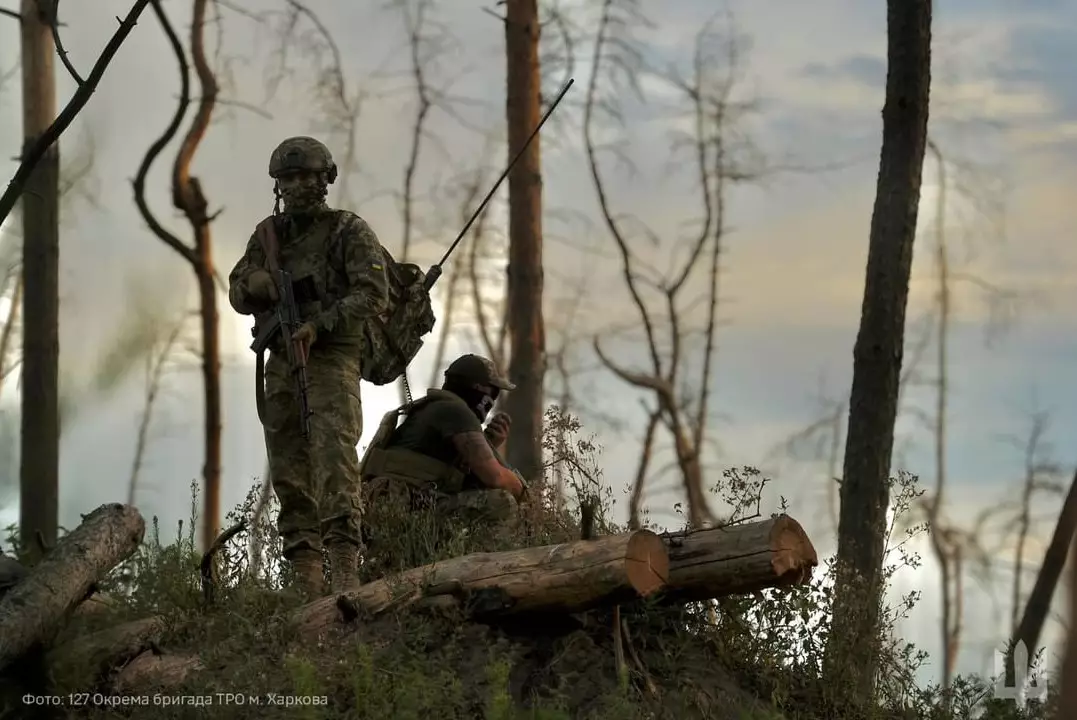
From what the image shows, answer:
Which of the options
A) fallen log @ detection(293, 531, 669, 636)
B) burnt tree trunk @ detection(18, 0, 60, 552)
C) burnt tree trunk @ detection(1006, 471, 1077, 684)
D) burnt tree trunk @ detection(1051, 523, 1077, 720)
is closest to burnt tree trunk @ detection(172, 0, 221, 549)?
burnt tree trunk @ detection(18, 0, 60, 552)

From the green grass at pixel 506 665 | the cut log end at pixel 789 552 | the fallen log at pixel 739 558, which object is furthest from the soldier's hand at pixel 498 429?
the cut log end at pixel 789 552

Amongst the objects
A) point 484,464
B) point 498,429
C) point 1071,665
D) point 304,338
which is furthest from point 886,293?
point 1071,665

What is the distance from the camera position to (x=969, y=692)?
7781 millimetres

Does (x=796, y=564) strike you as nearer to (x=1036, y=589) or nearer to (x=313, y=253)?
(x=313, y=253)

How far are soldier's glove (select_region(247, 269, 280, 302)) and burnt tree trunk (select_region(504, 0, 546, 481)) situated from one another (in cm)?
574

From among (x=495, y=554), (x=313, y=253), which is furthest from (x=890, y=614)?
(x=313, y=253)

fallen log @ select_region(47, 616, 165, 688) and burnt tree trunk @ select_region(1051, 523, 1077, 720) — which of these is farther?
fallen log @ select_region(47, 616, 165, 688)

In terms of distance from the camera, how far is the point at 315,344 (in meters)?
8.32

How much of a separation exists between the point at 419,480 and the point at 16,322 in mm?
11371

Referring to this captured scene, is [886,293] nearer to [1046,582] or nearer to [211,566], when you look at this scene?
[1046,582]

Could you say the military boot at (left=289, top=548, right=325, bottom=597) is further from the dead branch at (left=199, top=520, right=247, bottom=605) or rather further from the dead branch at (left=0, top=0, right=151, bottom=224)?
the dead branch at (left=0, top=0, right=151, bottom=224)

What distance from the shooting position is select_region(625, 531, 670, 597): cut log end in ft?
22.3

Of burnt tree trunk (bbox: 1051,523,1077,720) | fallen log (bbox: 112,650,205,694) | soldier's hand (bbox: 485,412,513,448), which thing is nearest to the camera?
burnt tree trunk (bbox: 1051,523,1077,720)

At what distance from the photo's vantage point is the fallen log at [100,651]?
7492 millimetres
